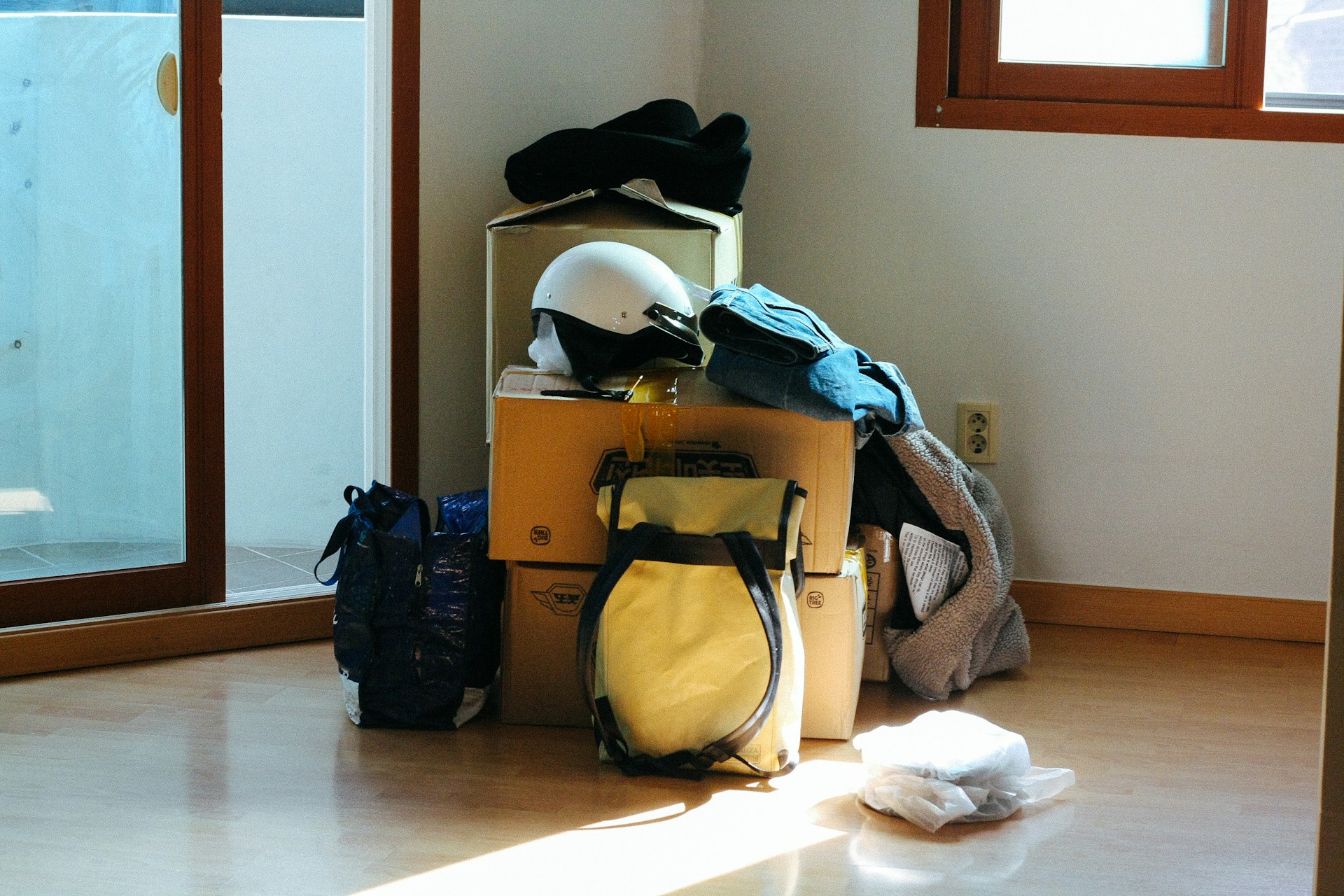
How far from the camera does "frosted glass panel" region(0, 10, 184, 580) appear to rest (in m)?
2.15

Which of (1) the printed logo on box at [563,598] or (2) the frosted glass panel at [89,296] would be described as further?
(2) the frosted glass panel at [89,296]

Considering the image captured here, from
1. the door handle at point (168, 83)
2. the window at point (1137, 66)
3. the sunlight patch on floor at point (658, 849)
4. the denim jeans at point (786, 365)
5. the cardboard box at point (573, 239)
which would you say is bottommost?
the sunlight patch on floor at point (658, 849)

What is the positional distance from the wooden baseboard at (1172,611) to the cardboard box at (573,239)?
0.98 m

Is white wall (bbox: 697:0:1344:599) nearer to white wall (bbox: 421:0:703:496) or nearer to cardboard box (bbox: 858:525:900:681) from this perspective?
white wall (bbox: 421:0:703:496)

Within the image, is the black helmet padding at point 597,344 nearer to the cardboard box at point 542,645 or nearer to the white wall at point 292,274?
the cardboard box at point 542,645

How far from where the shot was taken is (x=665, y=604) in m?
1.74

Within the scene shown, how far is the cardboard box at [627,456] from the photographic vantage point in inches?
74.3

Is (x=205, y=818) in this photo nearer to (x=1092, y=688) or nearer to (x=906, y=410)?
(x=906, y=410)

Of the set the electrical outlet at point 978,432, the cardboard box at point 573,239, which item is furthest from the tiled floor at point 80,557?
the electrical outlet at point 978,432

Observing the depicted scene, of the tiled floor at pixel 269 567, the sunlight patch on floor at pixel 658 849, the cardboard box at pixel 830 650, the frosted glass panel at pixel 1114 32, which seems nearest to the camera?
the sunlight patch on floor at pixel 658 849

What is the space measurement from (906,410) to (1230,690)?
0.82 metres

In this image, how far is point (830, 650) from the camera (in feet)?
6.36

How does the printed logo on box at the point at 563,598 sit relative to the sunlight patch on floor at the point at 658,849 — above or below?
above

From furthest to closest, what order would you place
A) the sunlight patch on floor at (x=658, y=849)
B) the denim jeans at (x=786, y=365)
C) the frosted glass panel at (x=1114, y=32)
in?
the frosted glass panel at (x=1114, y=32), the denim jeans at (x=786, y=365), the sunlight patch on floor at (x=658, y=849)
